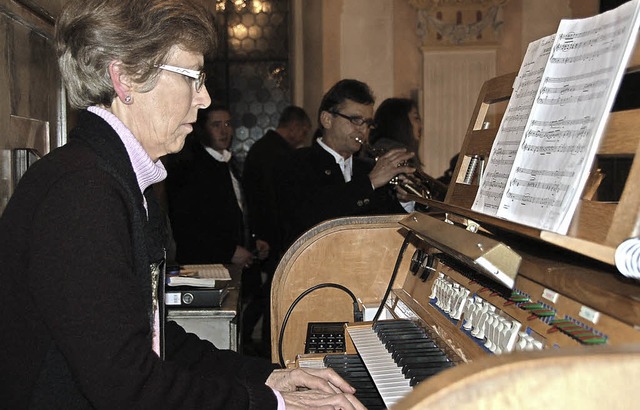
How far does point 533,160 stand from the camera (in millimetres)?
1628

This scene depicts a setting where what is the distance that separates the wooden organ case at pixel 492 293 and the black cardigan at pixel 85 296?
1.72ft

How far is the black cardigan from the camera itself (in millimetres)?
1354

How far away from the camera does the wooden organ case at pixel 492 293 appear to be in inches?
32.4

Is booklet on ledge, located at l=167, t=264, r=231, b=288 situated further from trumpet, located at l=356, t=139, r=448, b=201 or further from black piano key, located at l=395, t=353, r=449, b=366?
black piano key, located at l=395, t=353, r=449, b=366

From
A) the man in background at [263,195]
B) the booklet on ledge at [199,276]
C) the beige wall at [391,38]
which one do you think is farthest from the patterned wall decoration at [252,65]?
the booklet on ledge at [199,276]

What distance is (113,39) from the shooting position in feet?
5.23

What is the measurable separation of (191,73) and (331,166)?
1909mm

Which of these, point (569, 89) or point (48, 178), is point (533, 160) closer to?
point (569, 89)

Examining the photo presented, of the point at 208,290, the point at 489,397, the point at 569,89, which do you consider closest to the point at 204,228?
the point at 208,290

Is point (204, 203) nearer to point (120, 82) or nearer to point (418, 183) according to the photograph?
point (418, 183)

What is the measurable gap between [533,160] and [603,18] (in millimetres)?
316

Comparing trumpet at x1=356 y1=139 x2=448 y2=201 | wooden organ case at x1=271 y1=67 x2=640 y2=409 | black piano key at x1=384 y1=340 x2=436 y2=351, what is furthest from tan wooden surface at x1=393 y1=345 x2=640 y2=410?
trumpet at x1=356 y1=139 x2=448 y2=201

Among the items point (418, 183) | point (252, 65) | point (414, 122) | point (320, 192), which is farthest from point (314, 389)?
point (252, 65)

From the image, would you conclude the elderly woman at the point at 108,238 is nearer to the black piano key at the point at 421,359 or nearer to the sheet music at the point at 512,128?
the black piano key at the point at 421,359
